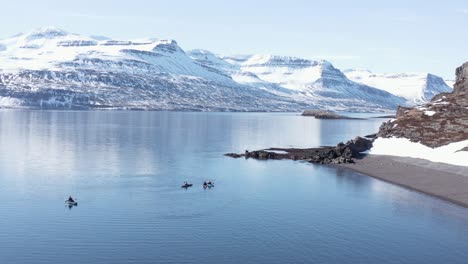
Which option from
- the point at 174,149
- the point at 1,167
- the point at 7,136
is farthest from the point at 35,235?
the point at 7,136

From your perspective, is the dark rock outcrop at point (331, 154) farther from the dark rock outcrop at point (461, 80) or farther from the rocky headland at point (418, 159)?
the dark rock outcrop at point (461, 80)

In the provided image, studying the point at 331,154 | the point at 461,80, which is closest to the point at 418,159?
the point at 331,154

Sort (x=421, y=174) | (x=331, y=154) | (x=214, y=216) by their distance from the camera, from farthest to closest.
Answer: (x=331, y=154) → (x=421, y=174) → (x=214, y=216)

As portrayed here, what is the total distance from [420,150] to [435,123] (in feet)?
61.1

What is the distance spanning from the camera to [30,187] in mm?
87875

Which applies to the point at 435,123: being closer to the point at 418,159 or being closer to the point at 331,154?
the point at 418,159

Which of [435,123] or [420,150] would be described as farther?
[435,123]

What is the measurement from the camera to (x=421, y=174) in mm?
105125

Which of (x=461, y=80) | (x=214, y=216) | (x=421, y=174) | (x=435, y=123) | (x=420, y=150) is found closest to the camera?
(x=214, y=216)

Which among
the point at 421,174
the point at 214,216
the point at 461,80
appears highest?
the point at 461,80

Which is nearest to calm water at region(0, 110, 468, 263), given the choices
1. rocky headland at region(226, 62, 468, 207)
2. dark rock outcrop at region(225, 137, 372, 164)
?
rocky headland at region(226, 62, 468, 207)

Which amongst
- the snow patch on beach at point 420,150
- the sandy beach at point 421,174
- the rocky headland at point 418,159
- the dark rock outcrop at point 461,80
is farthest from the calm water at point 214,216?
the dark rock outcrop at point 461,80

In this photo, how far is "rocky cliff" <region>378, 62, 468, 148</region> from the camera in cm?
12888

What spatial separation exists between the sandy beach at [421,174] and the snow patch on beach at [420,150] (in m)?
2.06
